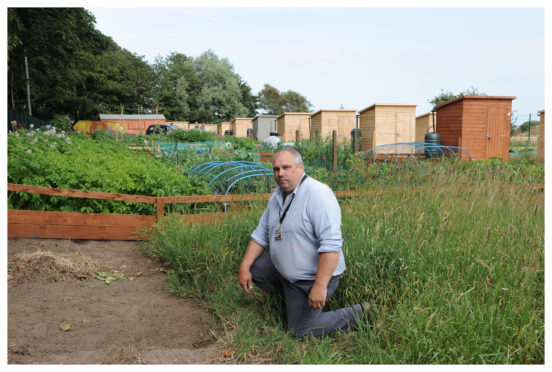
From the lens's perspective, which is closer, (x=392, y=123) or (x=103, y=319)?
(x=103, y=319)

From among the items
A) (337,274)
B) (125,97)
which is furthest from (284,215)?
(125,97)

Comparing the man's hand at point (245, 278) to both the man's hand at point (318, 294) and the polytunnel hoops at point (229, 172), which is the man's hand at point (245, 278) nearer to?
the man's hand at point (318, 294)

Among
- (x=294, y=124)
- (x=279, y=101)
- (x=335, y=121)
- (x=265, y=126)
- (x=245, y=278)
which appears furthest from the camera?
(x=279, y=101)

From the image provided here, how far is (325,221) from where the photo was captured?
326cm

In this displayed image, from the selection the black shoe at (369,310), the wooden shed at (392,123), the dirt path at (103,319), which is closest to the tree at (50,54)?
the dirt path at (103,319)

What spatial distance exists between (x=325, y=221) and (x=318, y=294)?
0.56 meters

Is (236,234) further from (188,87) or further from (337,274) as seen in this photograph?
(188,87)

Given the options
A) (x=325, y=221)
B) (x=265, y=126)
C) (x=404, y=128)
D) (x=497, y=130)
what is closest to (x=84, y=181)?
(x=325, y=221)

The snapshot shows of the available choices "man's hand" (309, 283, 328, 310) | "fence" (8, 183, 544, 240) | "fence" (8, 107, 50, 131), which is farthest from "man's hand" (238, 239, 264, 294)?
"fence" (8, 107, 50, 131)

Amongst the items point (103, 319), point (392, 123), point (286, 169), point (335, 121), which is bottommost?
point (103, 319)

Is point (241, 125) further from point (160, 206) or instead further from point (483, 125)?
point (160, 206)

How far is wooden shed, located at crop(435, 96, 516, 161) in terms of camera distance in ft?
46.9

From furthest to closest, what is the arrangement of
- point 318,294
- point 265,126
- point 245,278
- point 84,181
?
point 265,126 → point 84,181 → point 245,278 → point 318,294

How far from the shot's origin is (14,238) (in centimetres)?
579
